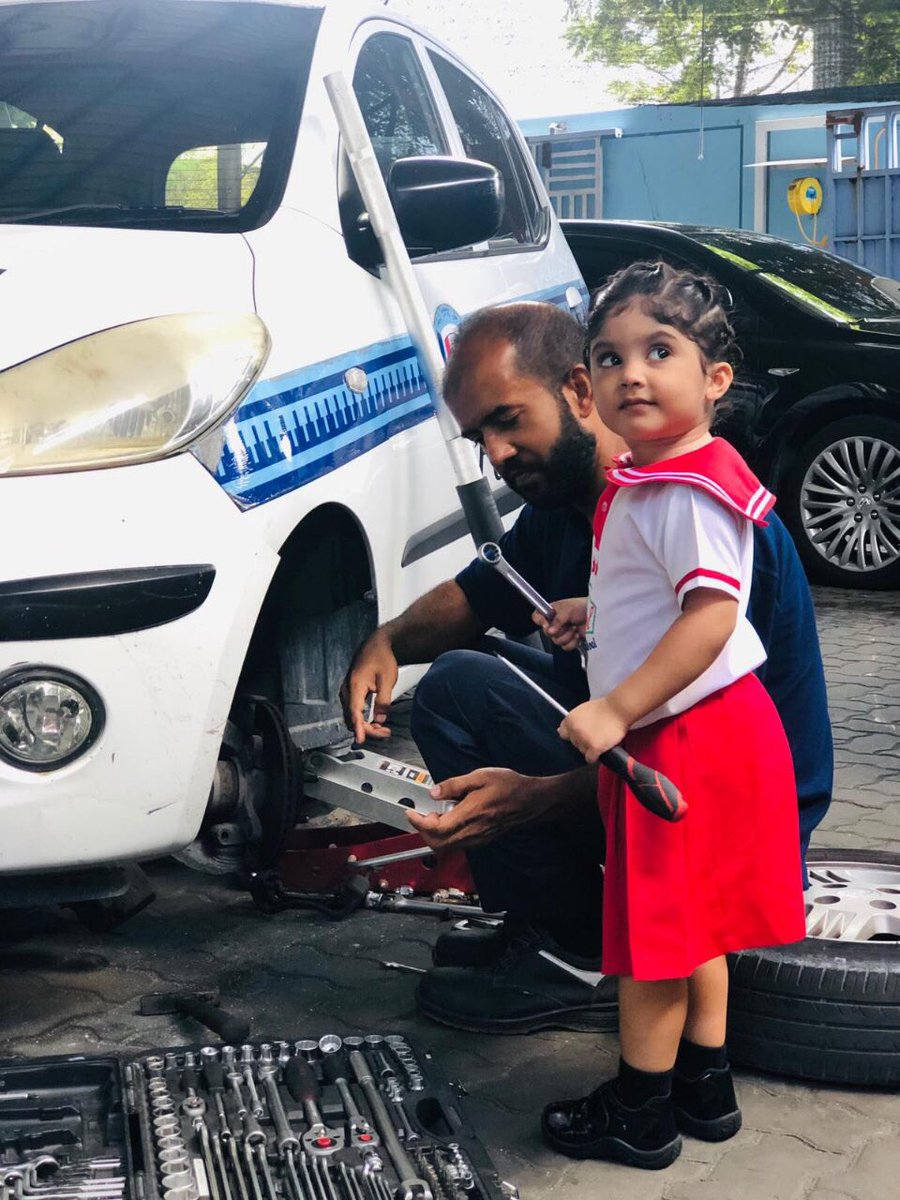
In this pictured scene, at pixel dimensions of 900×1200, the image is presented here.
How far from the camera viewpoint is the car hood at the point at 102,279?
7.55 feet

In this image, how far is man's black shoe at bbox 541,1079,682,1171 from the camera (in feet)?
7.28

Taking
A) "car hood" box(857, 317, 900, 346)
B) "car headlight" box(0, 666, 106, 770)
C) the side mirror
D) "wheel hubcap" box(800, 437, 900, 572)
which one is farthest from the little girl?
"car hood" box(857, 317, 900, 346)

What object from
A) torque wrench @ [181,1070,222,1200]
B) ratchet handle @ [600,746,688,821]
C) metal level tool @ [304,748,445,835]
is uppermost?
ratchet handle @ [600,746,688,821]

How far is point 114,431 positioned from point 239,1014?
1.09 m

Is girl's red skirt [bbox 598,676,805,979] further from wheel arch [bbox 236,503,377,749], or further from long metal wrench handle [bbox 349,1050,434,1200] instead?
wheel arch [bbox 236,503,377,749]

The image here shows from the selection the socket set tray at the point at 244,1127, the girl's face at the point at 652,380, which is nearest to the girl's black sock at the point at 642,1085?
the socket set tray at the point at 244,1127

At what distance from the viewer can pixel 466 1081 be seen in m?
2.49

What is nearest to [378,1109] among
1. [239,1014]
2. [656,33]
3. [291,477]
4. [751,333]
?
[239,1014]

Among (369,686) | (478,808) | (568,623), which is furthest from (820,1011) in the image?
(369,686)

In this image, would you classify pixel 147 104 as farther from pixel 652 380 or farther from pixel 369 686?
pixel 652 380

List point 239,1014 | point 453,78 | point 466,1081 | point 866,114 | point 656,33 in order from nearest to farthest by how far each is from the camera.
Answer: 1. point 466,1081
2. point 239,1014
3. point 453,78
4. point 866,114
5. point 656,33

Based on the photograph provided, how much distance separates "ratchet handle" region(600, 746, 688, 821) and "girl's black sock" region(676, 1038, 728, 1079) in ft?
1.43

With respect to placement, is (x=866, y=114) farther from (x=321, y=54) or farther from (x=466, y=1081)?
(x=466, y=1081)

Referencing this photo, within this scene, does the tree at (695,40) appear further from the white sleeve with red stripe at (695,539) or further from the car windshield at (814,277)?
the white sleeve with red stripe at (695,539)
